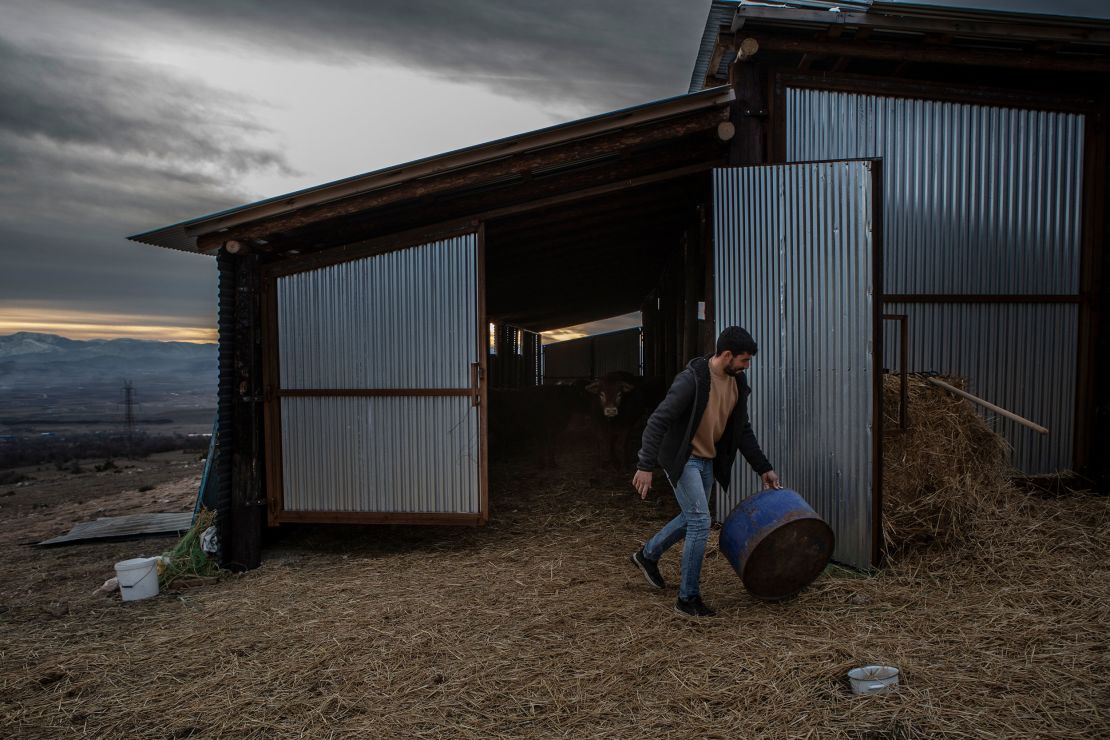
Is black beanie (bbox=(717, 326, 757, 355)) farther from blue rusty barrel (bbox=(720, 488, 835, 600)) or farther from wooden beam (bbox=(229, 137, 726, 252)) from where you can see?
wooden beam (bbox=(229, 137, 726, 252))

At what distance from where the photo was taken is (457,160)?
5.65 meters

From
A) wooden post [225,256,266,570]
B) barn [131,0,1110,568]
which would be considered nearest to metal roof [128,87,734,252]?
barn [131,0,1110,568]

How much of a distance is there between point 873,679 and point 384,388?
4683mm

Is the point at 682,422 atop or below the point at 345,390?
below

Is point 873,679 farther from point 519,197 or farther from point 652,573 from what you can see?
point 519,197

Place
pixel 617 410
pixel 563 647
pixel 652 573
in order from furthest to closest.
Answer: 1. pixel 617 410
2. pixel 652 573
3. pixel 563 647

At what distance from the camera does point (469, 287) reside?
20.4 ft

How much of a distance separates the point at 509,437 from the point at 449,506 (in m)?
5.50

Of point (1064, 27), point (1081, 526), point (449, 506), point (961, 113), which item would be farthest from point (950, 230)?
point (449, 506)

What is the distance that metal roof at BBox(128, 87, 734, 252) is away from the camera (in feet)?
18.3

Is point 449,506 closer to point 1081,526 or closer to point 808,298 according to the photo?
point 808,298

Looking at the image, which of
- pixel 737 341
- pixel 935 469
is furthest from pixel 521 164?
pixel 935 469

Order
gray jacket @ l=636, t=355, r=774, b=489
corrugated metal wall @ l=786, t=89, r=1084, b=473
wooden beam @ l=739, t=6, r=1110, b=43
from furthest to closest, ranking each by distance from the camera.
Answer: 1. corrugated metal wall @ l=786, t=89, r=1084, b=473
2. wooden beam @ l=739, t=6, r=1110, b=43
3. gray jacket @ l=636, t=355, r=774, b=489

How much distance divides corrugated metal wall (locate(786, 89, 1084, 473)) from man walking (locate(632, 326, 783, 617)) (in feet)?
11.3
